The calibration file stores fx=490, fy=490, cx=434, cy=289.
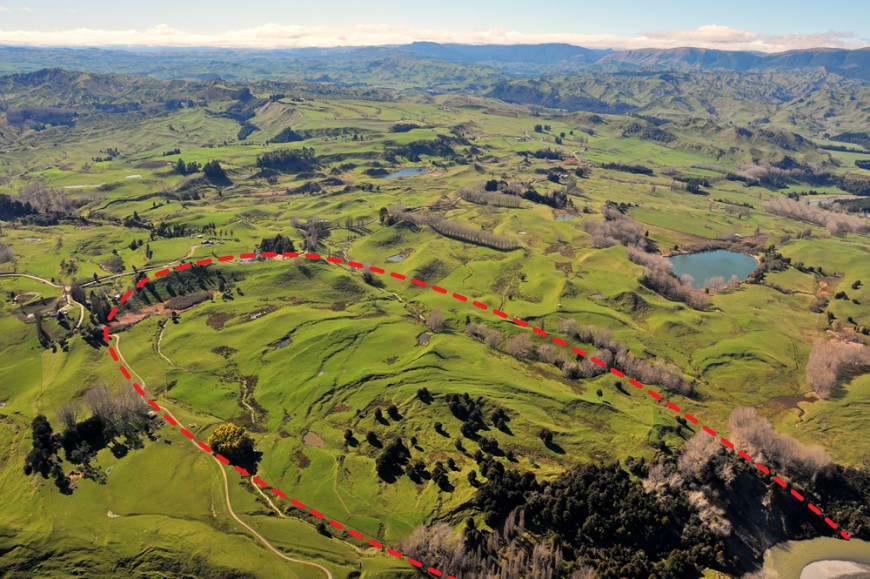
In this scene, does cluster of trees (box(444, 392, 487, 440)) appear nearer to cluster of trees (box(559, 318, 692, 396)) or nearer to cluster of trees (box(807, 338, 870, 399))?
cluster of trees (box(559, 318, 692, 396))

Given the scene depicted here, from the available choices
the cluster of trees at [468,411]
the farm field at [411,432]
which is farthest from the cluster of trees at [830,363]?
the cluster of trees at [468,411]

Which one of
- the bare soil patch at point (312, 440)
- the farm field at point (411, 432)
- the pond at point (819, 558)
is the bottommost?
the pond at point (819, 558)

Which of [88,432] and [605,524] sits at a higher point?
[605,524]

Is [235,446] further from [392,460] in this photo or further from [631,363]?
[631,363]

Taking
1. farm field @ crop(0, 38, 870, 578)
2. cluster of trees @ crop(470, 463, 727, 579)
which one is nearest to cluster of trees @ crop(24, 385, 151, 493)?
farm field @ crop(0, 38, 870, 578)

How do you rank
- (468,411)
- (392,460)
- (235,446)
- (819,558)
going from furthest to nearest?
1. (468,411)
2. (392,460)
3. (235,446)
4. (819,558)

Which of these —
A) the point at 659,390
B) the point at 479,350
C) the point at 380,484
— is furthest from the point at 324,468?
the point at 659,390

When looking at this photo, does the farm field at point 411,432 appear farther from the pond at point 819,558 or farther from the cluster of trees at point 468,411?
the pond at point 819,558

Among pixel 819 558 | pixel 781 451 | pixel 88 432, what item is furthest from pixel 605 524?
pixel 88 432
